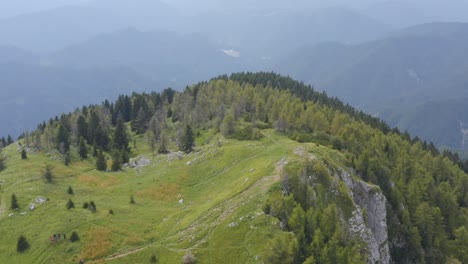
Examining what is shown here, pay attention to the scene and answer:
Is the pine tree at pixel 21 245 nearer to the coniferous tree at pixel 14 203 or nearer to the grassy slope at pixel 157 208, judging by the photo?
the grassy slope at pixel 157 208

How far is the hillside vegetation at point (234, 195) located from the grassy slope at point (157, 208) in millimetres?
246

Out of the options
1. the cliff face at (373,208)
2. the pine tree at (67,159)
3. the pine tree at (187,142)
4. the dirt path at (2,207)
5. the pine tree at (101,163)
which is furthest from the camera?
the pine tree at (187,142)

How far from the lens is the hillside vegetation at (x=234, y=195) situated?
58344 mm

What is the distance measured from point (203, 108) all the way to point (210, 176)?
62087mm

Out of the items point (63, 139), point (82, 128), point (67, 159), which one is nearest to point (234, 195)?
point (67, 159)

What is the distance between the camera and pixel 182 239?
2386 inches

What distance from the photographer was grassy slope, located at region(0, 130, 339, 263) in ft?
191

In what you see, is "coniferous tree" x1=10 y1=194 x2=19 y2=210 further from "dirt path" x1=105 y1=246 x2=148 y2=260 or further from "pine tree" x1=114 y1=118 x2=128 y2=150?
"pine tree" x1=114 y1=118 x2=128 y2=150

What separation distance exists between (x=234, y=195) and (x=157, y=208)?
16.6 metres

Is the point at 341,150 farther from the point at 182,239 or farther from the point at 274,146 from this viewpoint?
the point at 182,239

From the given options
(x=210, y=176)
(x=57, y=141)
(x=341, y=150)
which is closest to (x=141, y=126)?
(x=57, y=141)

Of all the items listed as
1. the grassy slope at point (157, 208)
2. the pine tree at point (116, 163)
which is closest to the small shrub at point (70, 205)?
the grassy slope at point (157, 208)

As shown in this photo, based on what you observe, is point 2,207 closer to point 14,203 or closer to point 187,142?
point 14,203

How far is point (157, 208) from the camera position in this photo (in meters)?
76.4
